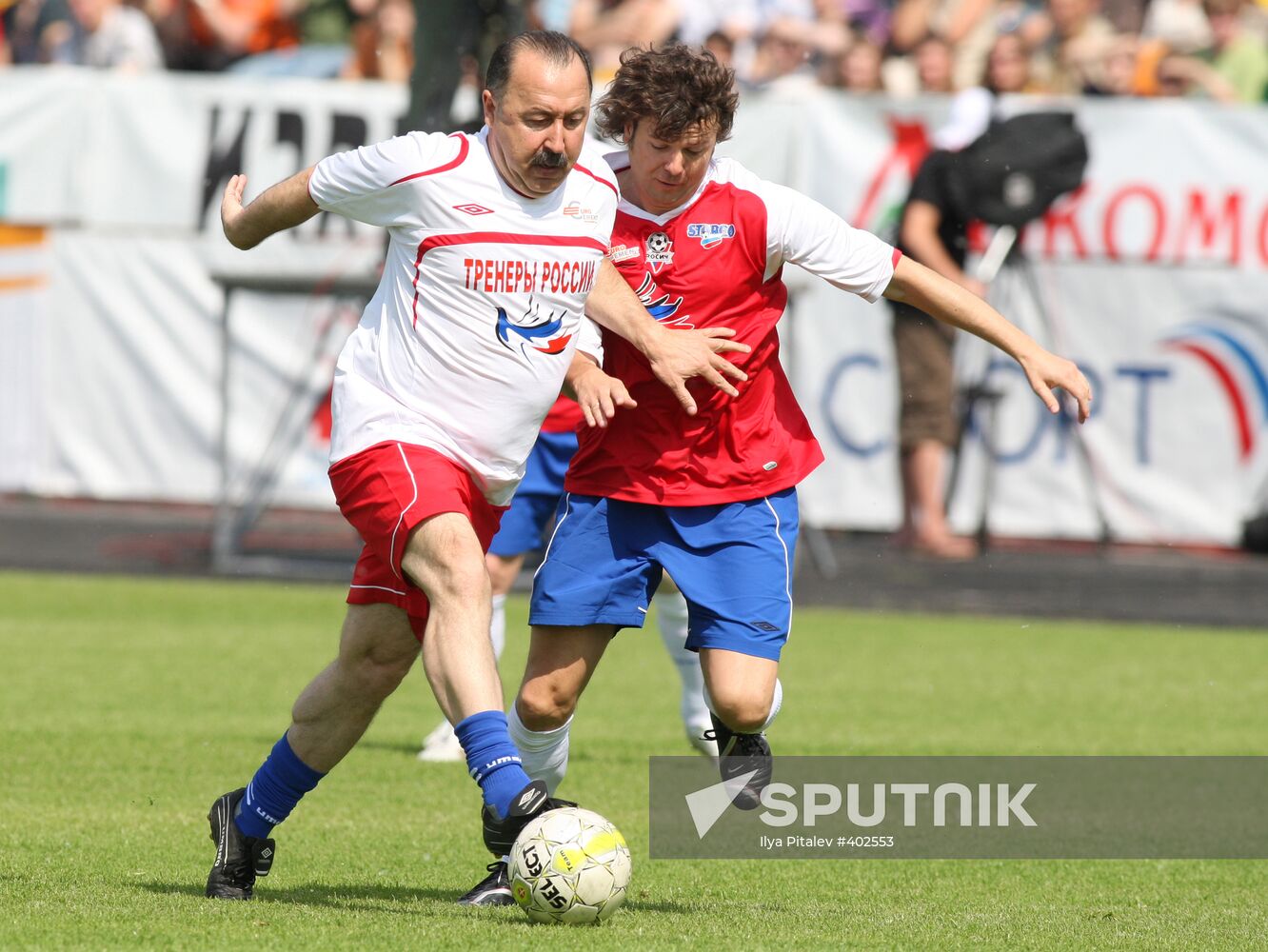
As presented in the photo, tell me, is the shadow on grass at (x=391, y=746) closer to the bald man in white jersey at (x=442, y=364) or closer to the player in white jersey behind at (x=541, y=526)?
the player in white jersey behind at (x=541, y=526)

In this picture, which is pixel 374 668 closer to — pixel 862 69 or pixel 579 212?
pixel 579 212

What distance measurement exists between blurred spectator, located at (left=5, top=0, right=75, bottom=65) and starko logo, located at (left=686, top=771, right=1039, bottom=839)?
13.8 metres

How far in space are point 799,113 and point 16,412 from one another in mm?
7069

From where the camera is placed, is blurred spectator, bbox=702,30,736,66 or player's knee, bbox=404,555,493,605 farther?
blurred spectator, bbox=702,30,736,66

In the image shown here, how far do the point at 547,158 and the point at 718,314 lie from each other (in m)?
0.94

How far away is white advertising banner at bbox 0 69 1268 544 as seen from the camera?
50.0ft

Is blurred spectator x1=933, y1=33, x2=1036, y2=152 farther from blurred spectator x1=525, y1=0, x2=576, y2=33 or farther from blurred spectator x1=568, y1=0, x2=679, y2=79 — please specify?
blurred spectator x1=525, y1=0, x2=576, y2=33

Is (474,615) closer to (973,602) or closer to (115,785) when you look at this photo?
(115,785)

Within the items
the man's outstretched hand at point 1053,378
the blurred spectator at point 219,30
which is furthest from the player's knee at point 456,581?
the blurred spectator at point 219,30

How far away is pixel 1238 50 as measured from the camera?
16.2 metres

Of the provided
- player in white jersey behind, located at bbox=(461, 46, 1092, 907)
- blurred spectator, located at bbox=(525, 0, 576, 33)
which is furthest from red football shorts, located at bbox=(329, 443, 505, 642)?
blurred spectator, located at bbox=(525, 0, 576, 33)

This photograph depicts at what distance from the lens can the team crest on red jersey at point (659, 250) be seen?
5914 millimetres

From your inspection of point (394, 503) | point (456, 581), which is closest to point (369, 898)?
point (456, 581)

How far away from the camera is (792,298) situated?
14.0 meters
